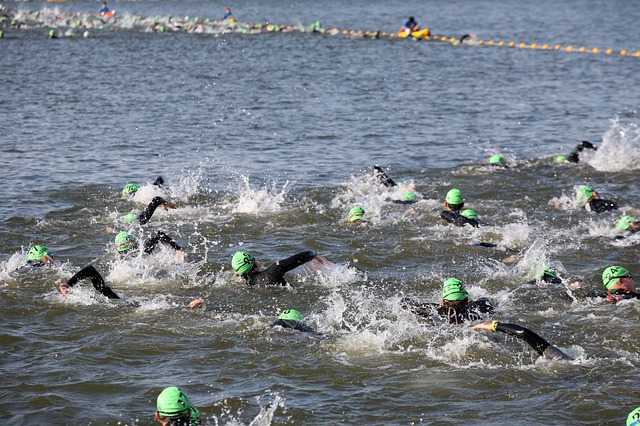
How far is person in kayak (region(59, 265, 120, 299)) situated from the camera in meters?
12.5

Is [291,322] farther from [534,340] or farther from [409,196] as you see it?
[409,196]

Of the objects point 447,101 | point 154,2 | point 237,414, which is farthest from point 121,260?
point 154,2

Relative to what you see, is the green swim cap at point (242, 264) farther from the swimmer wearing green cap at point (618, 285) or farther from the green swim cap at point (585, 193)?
→ the green swim cap at point (585, 193)

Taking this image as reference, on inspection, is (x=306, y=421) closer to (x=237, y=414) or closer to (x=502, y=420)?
(x=237, y=414)

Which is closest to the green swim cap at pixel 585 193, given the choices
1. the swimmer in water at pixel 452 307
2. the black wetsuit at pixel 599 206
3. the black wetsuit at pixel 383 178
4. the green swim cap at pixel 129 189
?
the black wetsuit at pixel 599 206

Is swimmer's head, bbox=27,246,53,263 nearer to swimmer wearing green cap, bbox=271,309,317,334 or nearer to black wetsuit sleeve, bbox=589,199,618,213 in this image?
swimmer wearing green cap, bbox=271,309,317,334

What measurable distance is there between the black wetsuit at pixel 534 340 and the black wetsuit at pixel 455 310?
4.80 ft

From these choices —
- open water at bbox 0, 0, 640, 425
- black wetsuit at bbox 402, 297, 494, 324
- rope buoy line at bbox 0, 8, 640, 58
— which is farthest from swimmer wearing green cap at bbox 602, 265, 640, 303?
rope buoy line at bbox 0, 8, 640, 58

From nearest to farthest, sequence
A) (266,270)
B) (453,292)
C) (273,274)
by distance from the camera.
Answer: (453,292)
(273,274)
(266,270)

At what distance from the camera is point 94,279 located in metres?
12.8

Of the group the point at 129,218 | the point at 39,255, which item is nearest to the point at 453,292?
the point at 39,255

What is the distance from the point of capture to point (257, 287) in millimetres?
14070

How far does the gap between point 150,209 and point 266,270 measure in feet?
13.4

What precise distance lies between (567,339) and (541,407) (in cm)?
220
